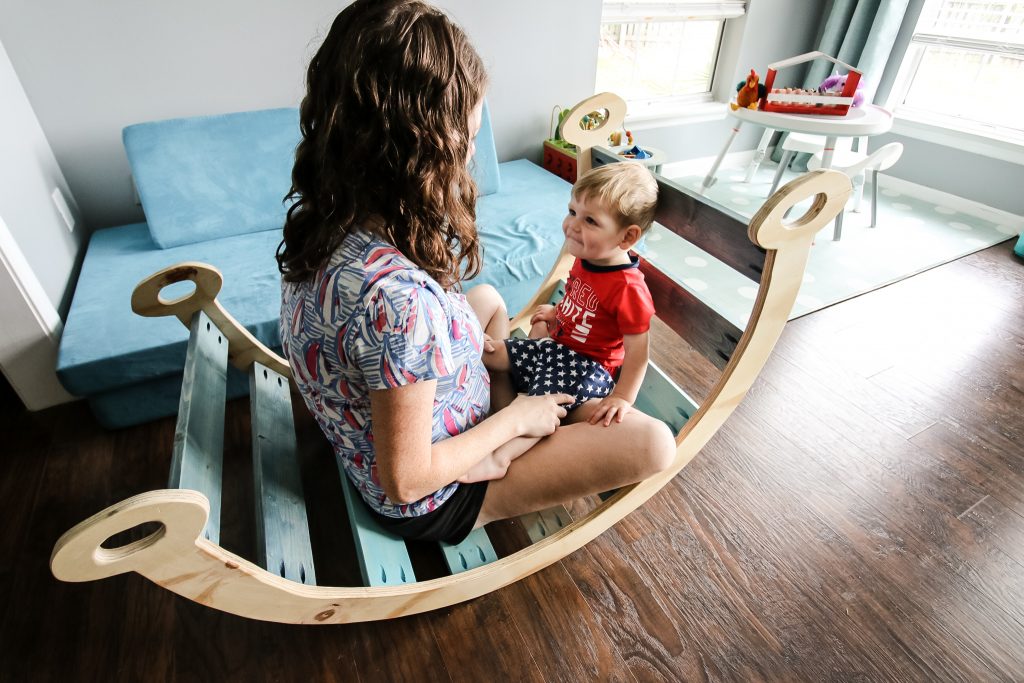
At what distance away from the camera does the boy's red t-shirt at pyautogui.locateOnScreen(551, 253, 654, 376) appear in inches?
40.0

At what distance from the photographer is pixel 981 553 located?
4.17ft

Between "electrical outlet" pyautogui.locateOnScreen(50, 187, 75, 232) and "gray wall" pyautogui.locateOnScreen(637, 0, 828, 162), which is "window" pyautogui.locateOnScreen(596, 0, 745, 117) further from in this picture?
"electrical outlet" pyautogui.locateOnScreen(50, 187, 75, 232)

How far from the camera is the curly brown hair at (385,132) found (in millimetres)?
608

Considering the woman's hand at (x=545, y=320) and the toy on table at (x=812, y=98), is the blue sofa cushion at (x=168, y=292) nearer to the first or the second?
the woman's hand at (x=545, y=320)

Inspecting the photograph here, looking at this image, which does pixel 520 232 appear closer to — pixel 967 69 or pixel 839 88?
pixel 839 88

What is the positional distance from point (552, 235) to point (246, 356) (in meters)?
1.05

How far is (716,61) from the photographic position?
10.6ft

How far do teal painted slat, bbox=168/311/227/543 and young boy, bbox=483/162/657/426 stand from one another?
526 millimetres

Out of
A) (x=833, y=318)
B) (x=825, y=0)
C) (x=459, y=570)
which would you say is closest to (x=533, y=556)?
(x=459, y=570)

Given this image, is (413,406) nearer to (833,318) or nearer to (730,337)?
(730,337)

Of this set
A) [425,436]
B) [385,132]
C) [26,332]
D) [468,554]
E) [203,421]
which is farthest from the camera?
[26,332]

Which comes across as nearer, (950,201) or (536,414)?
(536,414)

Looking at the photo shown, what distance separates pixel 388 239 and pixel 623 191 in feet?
1.58

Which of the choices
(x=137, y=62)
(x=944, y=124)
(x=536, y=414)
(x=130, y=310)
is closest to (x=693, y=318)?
(x=536, y=414)
